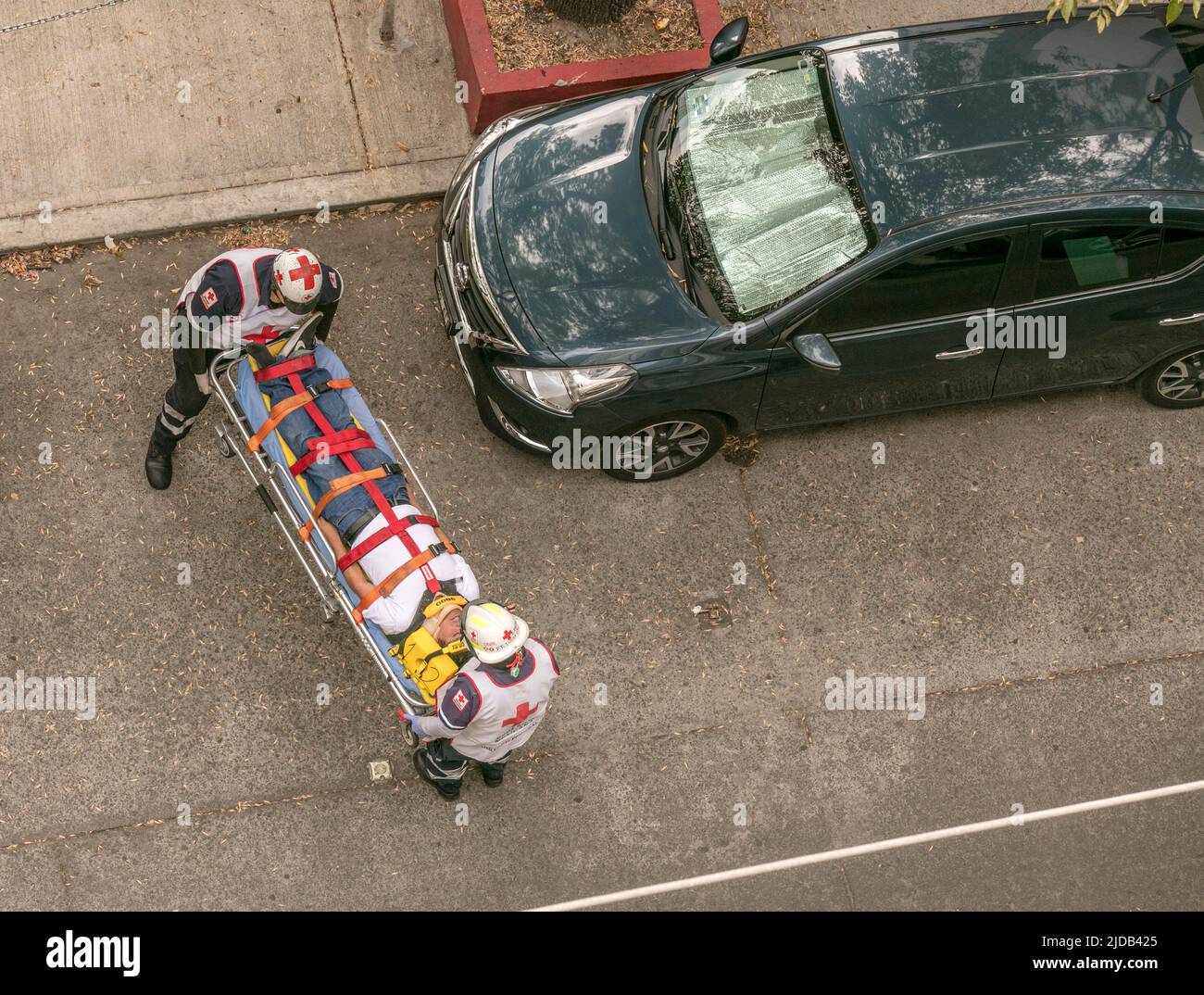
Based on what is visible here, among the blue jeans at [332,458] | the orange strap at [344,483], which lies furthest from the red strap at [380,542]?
the orange strap at [344,483]

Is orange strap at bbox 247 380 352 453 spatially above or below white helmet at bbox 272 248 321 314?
below

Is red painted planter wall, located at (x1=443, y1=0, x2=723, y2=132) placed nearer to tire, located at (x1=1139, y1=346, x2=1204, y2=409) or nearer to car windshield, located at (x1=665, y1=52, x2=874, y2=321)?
car windshield, located at (x1=665, y1=52, x2=874, y2=321)

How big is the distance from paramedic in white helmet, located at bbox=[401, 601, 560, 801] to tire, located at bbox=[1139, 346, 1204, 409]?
4.21 metres

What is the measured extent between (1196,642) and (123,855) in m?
6.14

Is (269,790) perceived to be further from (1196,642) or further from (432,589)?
(1196,642)

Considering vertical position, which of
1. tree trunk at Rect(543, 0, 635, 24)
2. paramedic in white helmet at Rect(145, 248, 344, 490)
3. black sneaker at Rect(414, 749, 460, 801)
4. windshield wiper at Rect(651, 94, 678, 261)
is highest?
tree trunk at Rect(543, 0, 635, 24)

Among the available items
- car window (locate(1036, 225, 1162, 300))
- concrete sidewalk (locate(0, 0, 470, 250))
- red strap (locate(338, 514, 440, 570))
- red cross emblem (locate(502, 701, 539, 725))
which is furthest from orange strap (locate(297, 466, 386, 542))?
car window (locate(1036, 225, 1162, 300))

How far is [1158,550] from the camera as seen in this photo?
7.46 meters

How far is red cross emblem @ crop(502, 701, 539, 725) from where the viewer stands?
5.69 meters

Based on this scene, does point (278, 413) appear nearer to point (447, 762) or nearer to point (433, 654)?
point (433, 654)

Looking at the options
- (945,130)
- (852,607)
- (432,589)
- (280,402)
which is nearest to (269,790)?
(432,589)

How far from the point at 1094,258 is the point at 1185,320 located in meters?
0.75

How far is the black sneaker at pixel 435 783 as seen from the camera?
6.47 metres

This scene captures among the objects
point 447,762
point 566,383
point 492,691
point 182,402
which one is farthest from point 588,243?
point 447,762
